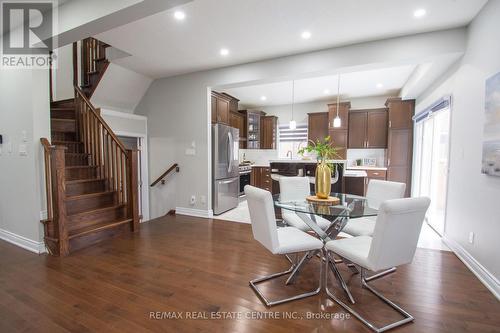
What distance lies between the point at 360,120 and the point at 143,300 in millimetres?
5785

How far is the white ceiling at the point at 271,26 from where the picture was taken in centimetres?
234

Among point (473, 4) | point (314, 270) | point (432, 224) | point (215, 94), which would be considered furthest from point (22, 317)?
point (432, 224)

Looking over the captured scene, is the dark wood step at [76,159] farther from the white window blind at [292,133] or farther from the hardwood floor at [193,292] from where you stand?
the white window blind at [292,133]

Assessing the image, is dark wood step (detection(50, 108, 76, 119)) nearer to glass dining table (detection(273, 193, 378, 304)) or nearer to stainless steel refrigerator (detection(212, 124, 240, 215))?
stainless steel refrigerator (detection(212, 124, 240, 215))

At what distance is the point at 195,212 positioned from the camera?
4512mm

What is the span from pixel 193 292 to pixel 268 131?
540cm

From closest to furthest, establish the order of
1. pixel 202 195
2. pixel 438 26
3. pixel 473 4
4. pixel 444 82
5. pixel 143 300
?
pixel 143 300 < pixel 473 4 < pixel 438 26 < pixel 444 82 < pixel 202 195

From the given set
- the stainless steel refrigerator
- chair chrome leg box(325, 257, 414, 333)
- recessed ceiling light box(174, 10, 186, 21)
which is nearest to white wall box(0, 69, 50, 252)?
recessed ceiling light box(174, 10, 186, 21)

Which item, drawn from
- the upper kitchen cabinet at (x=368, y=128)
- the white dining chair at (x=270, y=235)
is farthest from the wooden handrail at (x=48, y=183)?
the upper kitchen cabinet at (x=368, y=128)

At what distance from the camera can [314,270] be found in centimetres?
245

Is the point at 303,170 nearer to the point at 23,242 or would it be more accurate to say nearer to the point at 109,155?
the point at 109,155

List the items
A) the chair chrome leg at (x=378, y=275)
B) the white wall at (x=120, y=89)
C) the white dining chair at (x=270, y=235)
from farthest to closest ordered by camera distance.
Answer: the white wall at (x=120, y=89) → the chair chrome leg at (x=378, y=275) → the white dining chair at (x=270, y=235)

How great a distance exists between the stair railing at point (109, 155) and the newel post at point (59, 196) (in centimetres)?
90

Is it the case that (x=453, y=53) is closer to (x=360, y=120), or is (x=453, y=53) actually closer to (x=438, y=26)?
(x=438, y=26)
